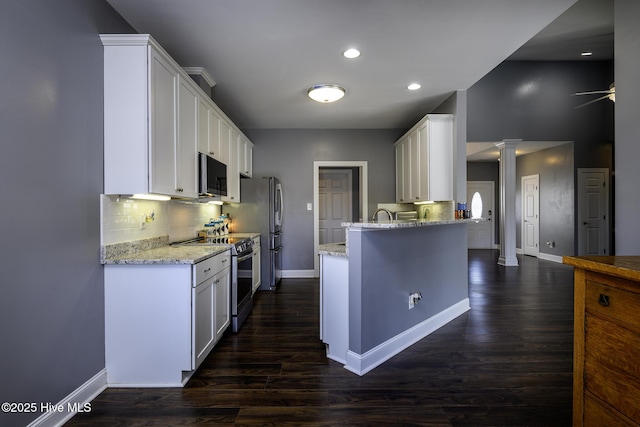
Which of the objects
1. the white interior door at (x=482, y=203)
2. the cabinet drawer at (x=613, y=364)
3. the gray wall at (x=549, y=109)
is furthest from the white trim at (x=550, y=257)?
the cabinet drawer at (x=613, y=364)

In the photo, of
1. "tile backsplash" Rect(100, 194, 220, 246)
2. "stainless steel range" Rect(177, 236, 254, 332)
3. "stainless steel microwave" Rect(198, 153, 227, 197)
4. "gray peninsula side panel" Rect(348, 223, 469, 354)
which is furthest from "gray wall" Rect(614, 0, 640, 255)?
"tile backsplash" Rect(100, 194, 220, 246)

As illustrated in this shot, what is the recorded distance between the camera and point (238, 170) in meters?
4.34

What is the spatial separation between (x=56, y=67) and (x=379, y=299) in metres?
2.56

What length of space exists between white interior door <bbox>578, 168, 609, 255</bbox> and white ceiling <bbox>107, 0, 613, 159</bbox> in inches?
131

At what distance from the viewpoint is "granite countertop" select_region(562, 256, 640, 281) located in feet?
3.19

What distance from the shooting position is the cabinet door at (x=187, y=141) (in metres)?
2.46

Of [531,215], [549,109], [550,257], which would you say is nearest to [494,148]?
[549,109]

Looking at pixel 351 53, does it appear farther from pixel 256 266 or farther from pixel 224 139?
pixel 256 266

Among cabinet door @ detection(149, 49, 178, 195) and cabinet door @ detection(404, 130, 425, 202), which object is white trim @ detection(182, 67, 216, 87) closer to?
cabinet door @ detection(149, 49, 178, 195)

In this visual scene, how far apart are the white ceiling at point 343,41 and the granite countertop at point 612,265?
191 centimetres

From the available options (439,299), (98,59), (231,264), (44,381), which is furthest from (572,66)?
(44,381)

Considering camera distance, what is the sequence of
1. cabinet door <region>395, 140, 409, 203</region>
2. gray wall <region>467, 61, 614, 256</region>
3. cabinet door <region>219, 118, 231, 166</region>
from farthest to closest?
gray wall <region>467, 61, 614, 256</region> < cabinet door <region>395, 140, 409, 203</region> < cabinet door <region>219, 118, 231, 166</region>

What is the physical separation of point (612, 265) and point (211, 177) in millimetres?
2968

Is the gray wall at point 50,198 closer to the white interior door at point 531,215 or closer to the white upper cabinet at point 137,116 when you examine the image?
the white upper cabinet at point 137,116
